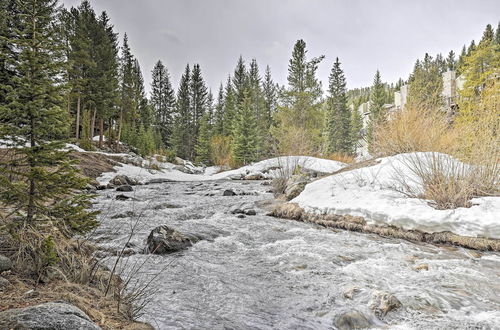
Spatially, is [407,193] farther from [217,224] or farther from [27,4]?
[27,4]

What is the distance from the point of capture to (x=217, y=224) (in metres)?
7.77

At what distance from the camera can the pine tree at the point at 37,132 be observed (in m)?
3.23

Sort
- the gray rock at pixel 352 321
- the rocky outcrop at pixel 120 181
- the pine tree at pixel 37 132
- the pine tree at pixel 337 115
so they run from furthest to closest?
the pine tree at pixel 337 115, the rocky outcrop at pixel 120 181, the pine tree at pixel 37 132, the gray rock at pixel 352 321

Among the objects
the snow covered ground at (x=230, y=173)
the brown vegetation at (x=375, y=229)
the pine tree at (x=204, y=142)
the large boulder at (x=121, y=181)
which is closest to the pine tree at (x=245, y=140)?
the snow covered ground at (x=230, y=173)

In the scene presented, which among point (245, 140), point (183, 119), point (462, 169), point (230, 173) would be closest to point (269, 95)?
point (183, 119)

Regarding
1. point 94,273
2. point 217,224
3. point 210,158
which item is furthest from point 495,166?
point 210,158

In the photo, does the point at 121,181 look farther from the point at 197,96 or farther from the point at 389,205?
the point at 197,96

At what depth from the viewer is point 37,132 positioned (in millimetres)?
3365

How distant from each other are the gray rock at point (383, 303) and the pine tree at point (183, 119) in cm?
3996

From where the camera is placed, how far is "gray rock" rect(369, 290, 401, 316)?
3.15 meters

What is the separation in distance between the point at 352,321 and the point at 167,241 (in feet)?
12.2

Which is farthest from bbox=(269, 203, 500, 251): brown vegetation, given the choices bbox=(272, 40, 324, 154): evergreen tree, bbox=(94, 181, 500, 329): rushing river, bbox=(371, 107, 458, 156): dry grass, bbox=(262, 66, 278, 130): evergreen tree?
bbox=(262, 66, 278, 130): evergreen tree

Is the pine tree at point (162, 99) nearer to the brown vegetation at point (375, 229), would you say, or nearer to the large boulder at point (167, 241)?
the brown vegetation at point (375, 229)

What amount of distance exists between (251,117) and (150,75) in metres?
29.3
